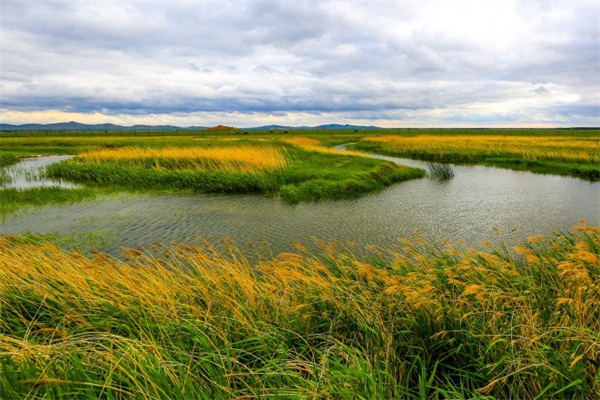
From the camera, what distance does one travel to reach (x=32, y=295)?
517 cm

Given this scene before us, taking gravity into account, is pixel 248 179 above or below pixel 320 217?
above

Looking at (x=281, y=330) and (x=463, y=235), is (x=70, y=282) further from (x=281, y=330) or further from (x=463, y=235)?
(x=463, y=235)

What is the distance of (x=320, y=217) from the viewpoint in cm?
1416

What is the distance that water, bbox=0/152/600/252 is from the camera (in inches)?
457

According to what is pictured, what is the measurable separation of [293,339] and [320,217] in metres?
9.77

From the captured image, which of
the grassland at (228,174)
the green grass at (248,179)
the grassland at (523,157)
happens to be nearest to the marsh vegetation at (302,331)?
the green grass at (248,179)

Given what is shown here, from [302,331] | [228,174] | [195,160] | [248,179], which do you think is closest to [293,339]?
[302,331]

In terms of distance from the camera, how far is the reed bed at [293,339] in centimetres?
323

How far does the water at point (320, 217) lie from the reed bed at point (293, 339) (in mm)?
5145

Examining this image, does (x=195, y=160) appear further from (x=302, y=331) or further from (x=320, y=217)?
(x=302, y=331)

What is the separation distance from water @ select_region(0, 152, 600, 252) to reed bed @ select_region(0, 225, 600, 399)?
16.9 feet

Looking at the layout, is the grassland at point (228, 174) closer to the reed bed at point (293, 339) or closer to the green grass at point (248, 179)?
the green grass at point (248, 179)

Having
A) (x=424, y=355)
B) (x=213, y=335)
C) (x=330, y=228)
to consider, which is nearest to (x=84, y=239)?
(x=330, y=228)

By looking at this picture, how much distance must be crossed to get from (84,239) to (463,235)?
12.9m
